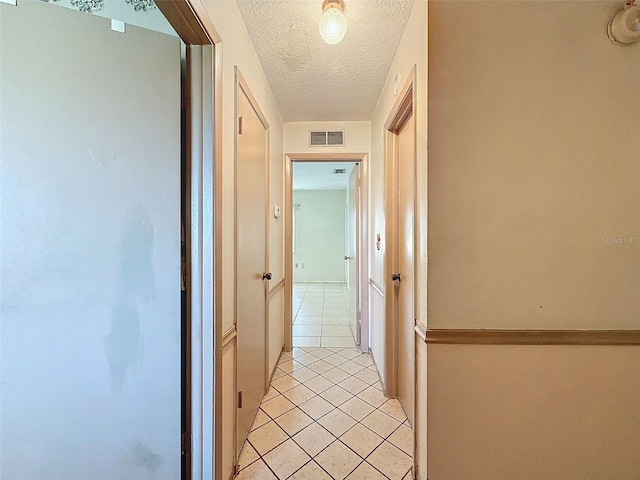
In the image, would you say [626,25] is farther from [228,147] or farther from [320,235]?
[320,235]

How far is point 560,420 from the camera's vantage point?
1126 millimetres


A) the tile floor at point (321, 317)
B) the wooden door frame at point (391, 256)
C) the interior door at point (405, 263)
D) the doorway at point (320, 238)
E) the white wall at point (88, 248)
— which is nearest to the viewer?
the white wall at point (88, 248)

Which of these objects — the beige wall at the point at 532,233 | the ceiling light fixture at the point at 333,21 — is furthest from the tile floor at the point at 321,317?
the ceiling light fixture at the point at 333,21

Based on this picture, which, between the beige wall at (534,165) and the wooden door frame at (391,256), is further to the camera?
the wooden door frame at (391,256)

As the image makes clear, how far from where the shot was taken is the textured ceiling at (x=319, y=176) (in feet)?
14.0

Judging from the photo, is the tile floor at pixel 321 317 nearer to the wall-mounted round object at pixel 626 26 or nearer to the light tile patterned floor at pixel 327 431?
the light tile patterned floor at pixel 327 431

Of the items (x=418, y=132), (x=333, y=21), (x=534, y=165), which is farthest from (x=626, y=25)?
(x=333, y=21)

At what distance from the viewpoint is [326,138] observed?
108 inches

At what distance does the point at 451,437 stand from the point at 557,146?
129 centimetres

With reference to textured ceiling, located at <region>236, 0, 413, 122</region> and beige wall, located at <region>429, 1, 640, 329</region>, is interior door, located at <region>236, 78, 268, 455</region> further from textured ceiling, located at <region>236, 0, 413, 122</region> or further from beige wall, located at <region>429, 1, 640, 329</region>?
beige wall, located at <region>429, 1, 640, 329</region>

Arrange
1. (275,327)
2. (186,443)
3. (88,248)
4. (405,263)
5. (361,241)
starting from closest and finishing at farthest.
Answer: (88,248) < (186,443) < (405,263) < (275,327) < (361,241)

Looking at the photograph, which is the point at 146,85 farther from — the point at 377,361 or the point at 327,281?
the point at 327,281

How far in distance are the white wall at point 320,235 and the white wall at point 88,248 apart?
Result: 5878 millimetres

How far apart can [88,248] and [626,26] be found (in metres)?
2.21
